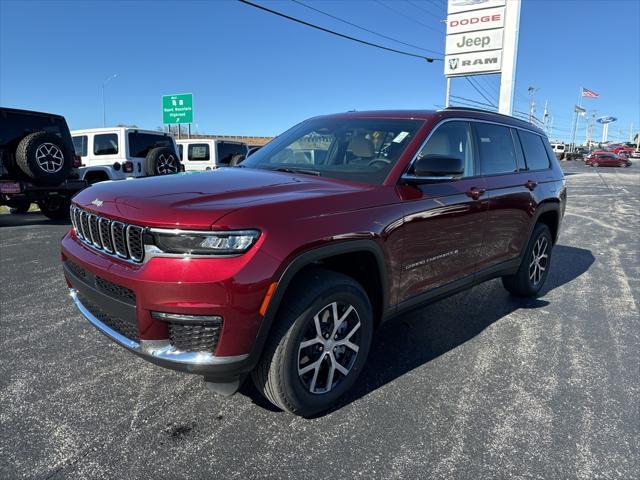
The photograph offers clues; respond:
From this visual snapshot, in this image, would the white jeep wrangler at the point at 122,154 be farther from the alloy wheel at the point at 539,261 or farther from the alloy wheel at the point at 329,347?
the alloy wheel at the point at 329,347

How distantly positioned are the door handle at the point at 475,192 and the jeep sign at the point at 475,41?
21389 mm

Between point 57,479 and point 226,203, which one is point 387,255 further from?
point 57,479

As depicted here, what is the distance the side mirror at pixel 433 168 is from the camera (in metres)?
3.04

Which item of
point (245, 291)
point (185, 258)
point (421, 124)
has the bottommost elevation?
point (245, 291)

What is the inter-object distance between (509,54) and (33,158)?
2049 centimetres

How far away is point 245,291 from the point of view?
88.0 inches

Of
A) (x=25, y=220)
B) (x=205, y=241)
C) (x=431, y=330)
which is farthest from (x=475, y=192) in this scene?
(x=25, y=220)

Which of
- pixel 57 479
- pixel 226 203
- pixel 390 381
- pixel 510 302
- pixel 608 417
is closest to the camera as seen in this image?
pixel 57 479

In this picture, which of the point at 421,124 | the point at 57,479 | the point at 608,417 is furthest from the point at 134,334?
the point at 608,417

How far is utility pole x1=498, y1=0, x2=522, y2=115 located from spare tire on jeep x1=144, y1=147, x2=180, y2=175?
52.8ft

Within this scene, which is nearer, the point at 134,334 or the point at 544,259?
the point at 134,334

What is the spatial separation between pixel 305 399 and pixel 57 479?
4.13ft

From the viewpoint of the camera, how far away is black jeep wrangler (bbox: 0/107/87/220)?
8.34 m

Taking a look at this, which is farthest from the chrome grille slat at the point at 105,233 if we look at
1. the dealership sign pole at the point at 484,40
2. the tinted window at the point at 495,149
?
the dealership sign pole at the point at 484,40
